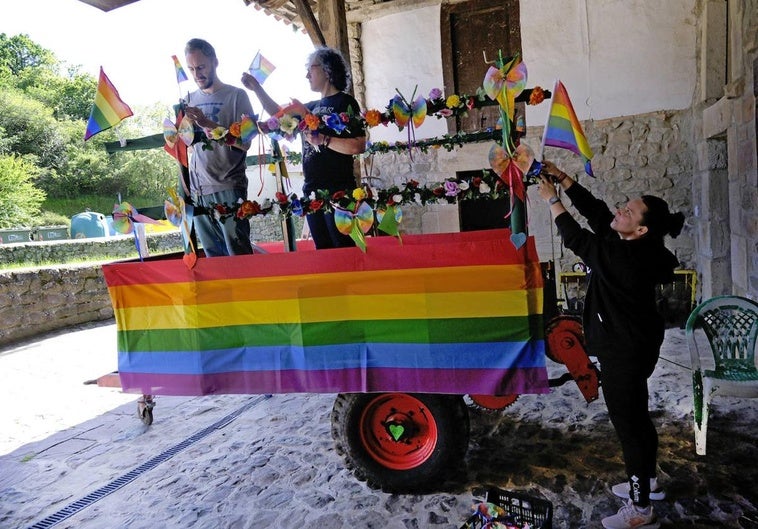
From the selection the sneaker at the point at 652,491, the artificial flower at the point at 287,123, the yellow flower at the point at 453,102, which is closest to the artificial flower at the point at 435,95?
the yellow flower at the point at 453,102

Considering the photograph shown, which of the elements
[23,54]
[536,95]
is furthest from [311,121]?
[23,54]

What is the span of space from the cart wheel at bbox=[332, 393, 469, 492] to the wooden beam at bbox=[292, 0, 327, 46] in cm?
384

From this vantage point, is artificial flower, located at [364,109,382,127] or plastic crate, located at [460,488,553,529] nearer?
plastic crate, located at [460,488,553,529]

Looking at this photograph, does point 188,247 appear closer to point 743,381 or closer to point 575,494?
point 575,494

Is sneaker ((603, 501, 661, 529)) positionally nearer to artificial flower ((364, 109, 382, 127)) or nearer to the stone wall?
artificial flower ((364, 109, 382, 127))

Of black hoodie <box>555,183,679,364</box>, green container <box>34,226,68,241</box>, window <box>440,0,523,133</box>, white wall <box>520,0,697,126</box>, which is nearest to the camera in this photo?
black hoodie <box>555,183,679,364</box>

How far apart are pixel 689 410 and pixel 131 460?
12.5 ft

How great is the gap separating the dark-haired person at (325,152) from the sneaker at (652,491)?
1907 millimetres

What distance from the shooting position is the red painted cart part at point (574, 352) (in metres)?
2.33

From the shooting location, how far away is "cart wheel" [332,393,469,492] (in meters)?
2.40

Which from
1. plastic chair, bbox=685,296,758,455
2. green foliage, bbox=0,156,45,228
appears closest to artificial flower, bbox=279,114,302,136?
plastic chair, bbox=685,296,758,455

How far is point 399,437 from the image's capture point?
2443 mm

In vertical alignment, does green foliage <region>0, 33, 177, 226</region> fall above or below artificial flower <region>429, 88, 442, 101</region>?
above

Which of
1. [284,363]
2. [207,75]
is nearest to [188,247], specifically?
[284,363]
